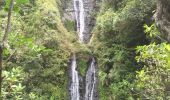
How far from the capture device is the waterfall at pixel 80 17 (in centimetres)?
1928

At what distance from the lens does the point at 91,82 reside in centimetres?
1602

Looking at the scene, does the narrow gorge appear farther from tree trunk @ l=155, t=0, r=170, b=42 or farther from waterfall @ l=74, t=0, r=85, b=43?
tree trunk @ l=155, t=0, r=170, b=42

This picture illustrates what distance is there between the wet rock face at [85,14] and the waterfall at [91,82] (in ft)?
8.86

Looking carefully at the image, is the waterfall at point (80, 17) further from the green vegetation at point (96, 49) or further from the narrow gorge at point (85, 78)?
the green vegetation at point (96, 49)

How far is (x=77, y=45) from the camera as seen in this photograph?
1748cm

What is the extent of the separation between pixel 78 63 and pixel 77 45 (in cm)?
126

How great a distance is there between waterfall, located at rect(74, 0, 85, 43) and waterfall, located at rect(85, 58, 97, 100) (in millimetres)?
2551

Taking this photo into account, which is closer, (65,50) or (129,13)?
(129,13)

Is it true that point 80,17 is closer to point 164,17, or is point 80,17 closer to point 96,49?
point 96,49

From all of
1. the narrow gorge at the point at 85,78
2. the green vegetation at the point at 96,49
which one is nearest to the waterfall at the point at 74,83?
the narrow gorge at the point at 85,78

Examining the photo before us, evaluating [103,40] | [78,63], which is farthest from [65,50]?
Answer: [103,40]

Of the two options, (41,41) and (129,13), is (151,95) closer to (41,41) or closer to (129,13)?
(129,13)

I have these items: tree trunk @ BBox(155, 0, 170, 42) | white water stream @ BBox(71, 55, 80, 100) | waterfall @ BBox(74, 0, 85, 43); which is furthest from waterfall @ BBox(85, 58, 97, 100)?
tree trunk @ BBox(155, 0, 170, 42)

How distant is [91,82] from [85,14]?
600 centimetres
